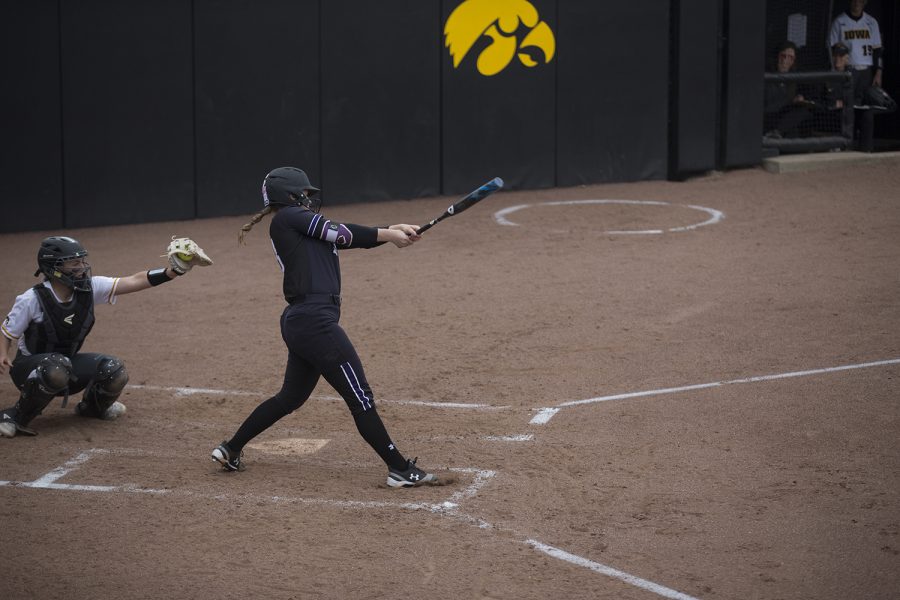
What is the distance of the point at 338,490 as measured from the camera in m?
6.40

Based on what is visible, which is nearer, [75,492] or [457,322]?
[75,492]

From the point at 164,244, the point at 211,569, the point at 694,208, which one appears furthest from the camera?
the point at 694,208

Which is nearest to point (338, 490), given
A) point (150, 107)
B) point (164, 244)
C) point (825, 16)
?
point (164, 244)

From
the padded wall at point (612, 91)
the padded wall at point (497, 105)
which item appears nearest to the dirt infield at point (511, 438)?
the padded wall at point (497, 105)

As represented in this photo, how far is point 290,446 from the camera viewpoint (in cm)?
721

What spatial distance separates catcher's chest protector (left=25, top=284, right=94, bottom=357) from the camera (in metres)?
7.39

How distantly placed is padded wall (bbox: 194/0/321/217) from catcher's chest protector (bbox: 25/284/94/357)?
24.9ft

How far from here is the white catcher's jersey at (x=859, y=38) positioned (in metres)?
17.9

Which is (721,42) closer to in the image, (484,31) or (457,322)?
(484,31)

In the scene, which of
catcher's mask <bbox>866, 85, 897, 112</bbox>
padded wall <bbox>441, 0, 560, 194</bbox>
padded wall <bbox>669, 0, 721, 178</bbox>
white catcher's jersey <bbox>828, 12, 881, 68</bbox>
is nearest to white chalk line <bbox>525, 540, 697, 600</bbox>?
padded wall <bbox>441, 0, 560, 194</bbox>

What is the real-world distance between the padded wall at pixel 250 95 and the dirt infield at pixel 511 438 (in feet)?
7.63

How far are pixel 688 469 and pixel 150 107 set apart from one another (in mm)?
9914

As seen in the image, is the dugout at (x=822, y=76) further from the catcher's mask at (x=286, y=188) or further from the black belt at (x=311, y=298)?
the black belt at (x=311, y=298)

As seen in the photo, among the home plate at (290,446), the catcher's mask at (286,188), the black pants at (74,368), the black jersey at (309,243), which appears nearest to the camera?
the black jersey at (309,243)
